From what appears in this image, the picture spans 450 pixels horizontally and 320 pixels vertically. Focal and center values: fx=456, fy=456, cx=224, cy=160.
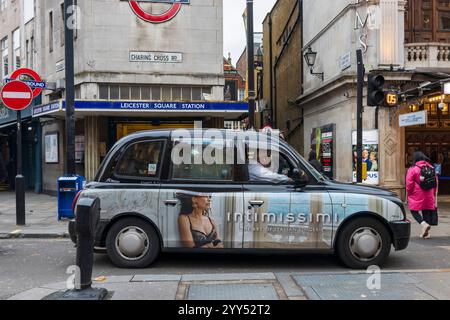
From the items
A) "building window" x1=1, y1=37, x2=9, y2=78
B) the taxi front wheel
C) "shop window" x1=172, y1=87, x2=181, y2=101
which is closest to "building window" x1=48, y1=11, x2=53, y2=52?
"shop window" x1=172, y1=87, x2=181, y2=101

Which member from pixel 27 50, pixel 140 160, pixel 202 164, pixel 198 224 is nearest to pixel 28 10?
pixel 27 50

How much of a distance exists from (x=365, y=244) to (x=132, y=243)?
3.10 metres

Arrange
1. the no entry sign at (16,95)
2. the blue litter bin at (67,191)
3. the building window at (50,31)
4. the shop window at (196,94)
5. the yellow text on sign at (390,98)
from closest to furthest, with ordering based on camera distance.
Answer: the no entry sign at (16,95) → the yellow text on sign at (390,98) → the blue litter bin at (67,191) → the shop window at (196,94) → the building window at (50,31)

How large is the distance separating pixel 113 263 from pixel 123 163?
1381 mm

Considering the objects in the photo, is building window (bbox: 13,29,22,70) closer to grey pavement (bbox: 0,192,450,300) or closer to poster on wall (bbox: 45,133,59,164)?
poster on wall (bbox: 45,133,59,164)

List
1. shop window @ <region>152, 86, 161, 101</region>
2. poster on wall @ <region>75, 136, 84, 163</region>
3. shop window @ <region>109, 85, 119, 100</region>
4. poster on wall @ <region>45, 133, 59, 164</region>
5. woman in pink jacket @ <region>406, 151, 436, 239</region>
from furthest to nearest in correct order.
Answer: poster on wall @ <region>45, 133, 59, 164</region>
poster on wall @ <region>75, 136, 84, 163</region>
shop window @ <region>152, 86, 161, 101</region>
shop window @ <region>109, 85, 119, 100</region>
woman in pink jacket @ <region>406, 151, 436, 239</region>

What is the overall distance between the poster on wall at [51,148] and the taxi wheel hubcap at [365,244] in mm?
13907

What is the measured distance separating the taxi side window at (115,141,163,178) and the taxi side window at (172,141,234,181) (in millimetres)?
278

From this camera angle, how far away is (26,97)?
983 cm

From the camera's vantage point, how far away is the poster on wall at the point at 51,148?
17.4 metres

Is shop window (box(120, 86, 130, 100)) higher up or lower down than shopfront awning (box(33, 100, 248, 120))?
higher up

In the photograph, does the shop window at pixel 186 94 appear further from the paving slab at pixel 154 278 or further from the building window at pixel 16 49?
the paving slab at pixel 154 278

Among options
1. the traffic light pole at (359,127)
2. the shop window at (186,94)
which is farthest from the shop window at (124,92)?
the traffic light pole at (359,127)

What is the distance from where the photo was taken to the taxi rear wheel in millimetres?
6117
